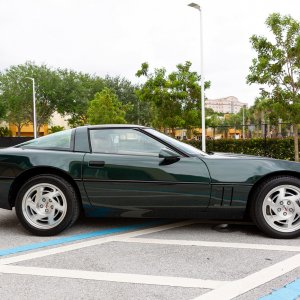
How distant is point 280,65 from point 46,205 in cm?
1049

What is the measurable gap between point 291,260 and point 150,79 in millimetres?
17329

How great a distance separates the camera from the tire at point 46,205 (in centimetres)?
433

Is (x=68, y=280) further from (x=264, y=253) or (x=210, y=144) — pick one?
(x=210, y=144)

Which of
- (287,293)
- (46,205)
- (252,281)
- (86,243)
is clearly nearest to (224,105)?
(46,205)

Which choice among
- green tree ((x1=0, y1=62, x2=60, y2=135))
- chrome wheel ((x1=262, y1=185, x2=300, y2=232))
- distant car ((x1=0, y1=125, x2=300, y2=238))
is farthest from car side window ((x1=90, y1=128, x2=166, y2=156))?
green tree ((x1=0, y1=62, x2=60, y2=135))

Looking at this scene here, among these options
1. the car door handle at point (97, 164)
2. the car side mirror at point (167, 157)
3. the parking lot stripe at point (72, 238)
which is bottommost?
the parking lot stripe at point (72, 238)

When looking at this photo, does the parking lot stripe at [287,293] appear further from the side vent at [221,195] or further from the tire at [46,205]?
the tire at [46,205]

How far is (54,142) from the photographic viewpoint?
4574 millimetres

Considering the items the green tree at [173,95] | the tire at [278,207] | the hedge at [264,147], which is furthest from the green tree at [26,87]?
the tire at [278,207]

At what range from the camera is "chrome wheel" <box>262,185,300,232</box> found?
4.18 m

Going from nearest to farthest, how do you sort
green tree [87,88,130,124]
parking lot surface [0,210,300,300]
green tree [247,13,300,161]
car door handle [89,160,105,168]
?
parking lot surface [0,210,300,300]
car door handle [89,160,105,168]
green tree [247,13,300,161]
green tree [87,88,130,124]

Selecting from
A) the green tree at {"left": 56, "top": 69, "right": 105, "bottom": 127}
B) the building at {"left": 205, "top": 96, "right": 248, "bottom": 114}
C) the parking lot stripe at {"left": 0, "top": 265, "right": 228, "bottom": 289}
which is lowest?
the parking lot stripe at {"left": 0, "top": 265, "right": 228, "bottom": 289}

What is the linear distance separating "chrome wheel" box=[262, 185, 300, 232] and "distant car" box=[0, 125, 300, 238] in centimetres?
1

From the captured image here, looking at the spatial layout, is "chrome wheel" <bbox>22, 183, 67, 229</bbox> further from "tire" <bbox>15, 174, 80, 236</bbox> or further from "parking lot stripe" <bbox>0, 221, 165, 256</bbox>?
"parking lot stripe" <bbox>0, 221, 165, 256</bbox>
